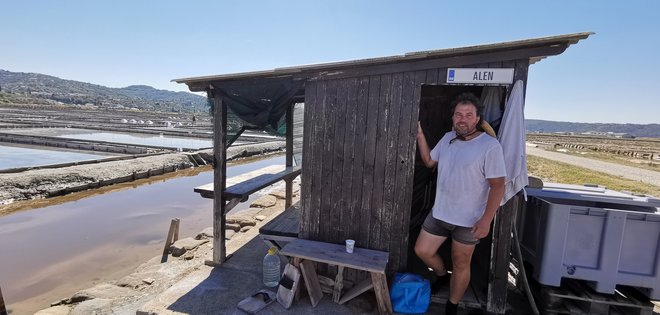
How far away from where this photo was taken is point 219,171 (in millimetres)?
4699

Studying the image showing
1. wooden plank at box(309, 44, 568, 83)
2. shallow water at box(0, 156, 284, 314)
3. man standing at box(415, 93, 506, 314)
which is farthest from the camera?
shallow water at box(0, 156, 284, 314)

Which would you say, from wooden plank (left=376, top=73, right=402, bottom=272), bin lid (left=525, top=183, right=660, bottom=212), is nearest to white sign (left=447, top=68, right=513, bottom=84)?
wooden plank (left=376, top=73, right=402, bottom=272)

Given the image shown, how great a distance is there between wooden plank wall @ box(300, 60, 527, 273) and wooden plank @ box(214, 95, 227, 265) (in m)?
1.35

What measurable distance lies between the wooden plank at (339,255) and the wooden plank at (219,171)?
143cm

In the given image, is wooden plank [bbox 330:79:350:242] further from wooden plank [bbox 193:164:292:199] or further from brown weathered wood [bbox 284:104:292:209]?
brown weathered wood [bbox 284:104:292:209]

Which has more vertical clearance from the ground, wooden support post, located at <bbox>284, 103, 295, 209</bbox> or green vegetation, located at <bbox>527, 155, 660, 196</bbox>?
wooden support post, located at <bbox>284, 103, 295, 209</bbox>

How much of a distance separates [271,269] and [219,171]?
1.57 metres

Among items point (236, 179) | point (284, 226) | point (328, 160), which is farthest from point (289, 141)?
point (328, 160)

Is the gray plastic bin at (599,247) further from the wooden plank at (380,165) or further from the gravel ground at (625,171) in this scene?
the gravel ground at (625,171)

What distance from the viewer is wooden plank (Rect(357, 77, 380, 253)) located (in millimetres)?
3760

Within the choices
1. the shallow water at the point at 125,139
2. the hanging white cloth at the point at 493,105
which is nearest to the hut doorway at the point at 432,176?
the hanging white cloth at the point at 493,105

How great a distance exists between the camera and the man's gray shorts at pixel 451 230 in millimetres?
3108

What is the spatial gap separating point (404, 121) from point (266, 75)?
185cm

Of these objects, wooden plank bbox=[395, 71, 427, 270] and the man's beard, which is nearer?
the man's beard
